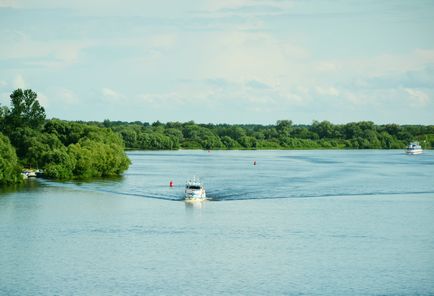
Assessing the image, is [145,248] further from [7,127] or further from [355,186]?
[7,127]

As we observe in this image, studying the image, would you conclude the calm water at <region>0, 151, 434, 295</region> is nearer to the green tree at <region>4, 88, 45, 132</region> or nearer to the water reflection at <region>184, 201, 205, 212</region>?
the water reflection at <region>184, 201, 205, 212</region>

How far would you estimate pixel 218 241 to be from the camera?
5719 cm

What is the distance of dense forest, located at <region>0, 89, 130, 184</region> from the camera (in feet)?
350

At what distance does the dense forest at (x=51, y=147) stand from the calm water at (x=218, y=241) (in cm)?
1150

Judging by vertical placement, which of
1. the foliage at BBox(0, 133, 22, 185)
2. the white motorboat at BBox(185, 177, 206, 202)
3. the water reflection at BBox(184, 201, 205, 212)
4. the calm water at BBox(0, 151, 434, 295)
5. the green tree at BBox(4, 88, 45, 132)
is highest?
the green tree at BBox(4, 88, 45, 132)

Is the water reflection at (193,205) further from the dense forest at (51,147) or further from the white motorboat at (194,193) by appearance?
the dense forest at (51,147)

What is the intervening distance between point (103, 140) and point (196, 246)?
218 ft

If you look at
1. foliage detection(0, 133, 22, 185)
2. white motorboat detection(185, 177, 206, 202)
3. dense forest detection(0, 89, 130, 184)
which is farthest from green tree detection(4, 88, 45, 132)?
white motorboat detection(185, 177, 206, 202)

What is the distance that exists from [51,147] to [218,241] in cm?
6124

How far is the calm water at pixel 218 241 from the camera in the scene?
44.9 metres

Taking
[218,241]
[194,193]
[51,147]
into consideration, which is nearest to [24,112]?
[51,147]

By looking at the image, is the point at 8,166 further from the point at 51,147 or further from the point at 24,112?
the point at 24,112

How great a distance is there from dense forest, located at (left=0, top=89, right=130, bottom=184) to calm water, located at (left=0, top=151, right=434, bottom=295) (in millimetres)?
11502

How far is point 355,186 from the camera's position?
9769 centimetres
